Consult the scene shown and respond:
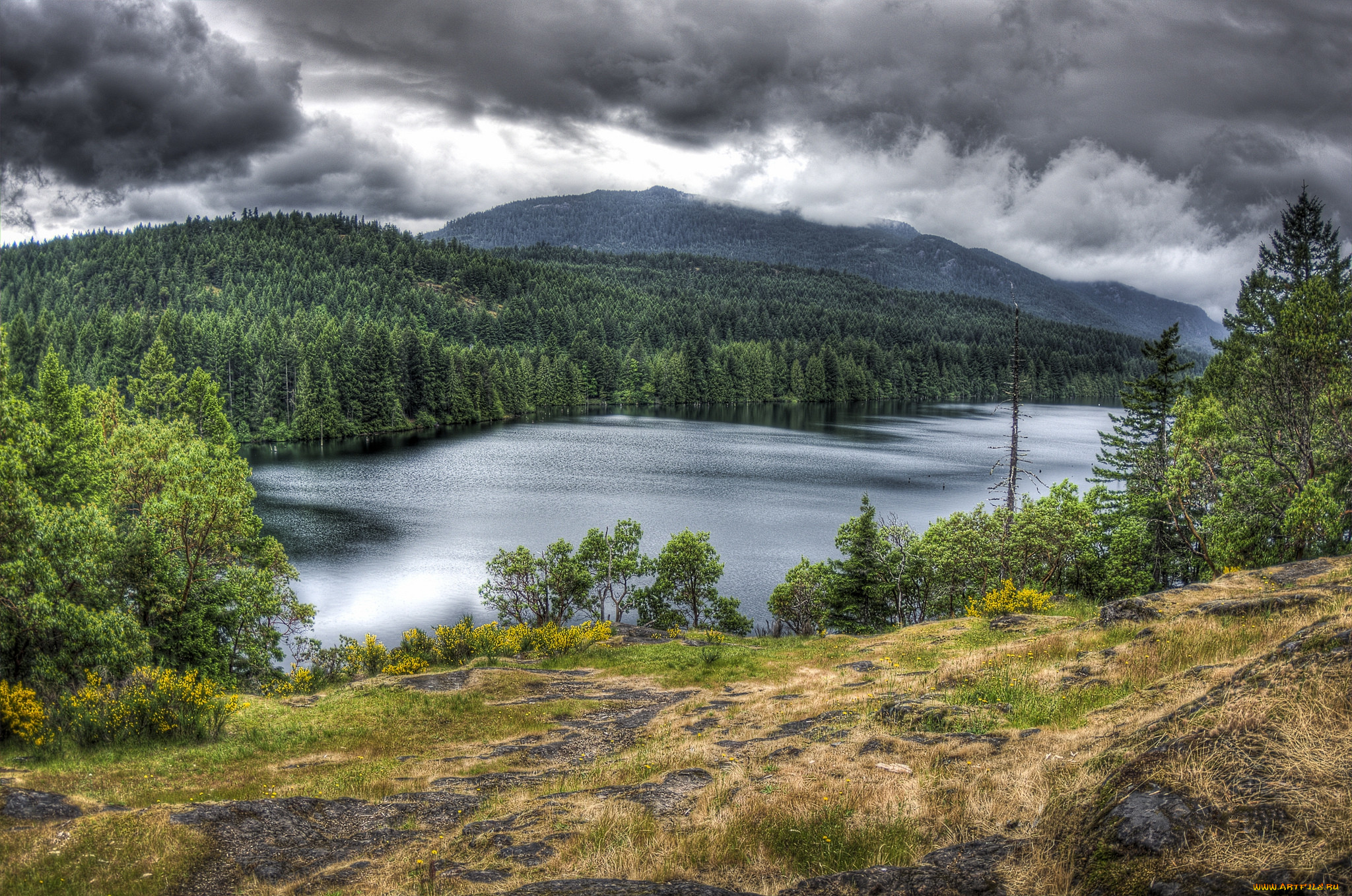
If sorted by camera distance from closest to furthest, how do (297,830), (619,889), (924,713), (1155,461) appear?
1. (619,889)
2. (297,830)
3. (924,713)
4. (1155,461)

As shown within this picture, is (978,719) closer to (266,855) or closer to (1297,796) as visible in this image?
(1297,796)

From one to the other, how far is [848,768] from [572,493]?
6226cm

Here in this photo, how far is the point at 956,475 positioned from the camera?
85125mm

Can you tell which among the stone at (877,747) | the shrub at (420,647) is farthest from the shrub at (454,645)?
the stone at (877,747)

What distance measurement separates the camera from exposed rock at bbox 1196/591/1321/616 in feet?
50.1

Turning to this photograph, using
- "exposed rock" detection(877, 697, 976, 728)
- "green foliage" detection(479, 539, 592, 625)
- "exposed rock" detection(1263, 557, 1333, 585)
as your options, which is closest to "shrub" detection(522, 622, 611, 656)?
"green foliage" detection(479, 539, 592, 625)

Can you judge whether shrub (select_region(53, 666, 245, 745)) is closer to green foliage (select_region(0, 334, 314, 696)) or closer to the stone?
green foliage (select_region(0, 334, 314, 696))

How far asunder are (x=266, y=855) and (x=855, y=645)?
22924 mm

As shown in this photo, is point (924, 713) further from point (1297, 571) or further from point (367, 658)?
point (367, 658)

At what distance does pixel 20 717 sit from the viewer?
55.0ft

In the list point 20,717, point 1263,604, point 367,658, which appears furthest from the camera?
point 367,658

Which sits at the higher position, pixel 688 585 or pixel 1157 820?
pixel 1157 820

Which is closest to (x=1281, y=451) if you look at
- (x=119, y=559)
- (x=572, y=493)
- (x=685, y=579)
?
(x=685, y=579)

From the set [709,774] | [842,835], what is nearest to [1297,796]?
[842,835]
